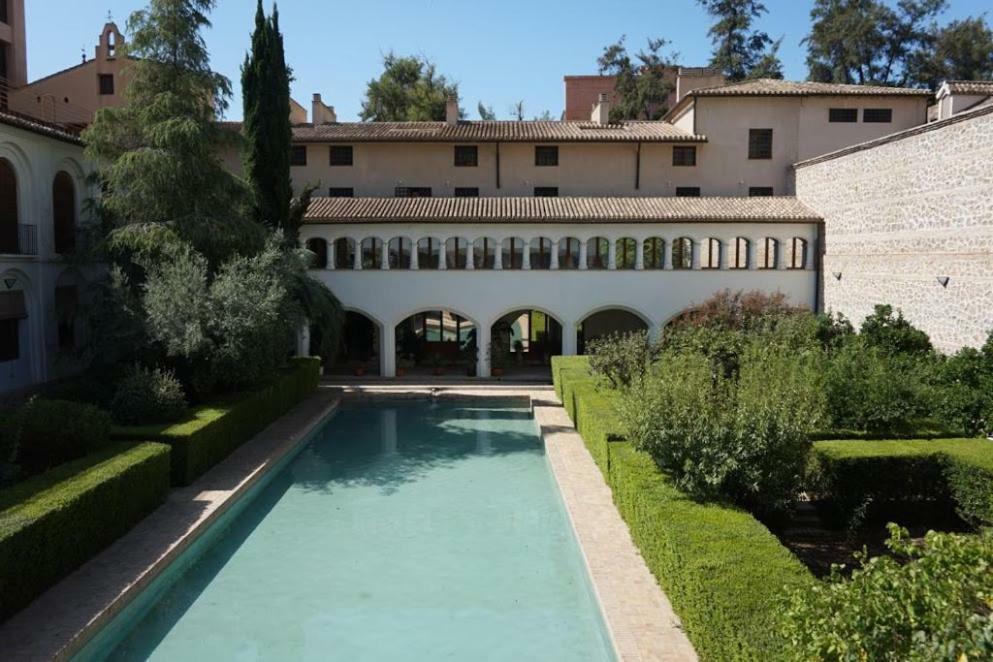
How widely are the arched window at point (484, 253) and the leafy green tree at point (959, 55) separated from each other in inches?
1255

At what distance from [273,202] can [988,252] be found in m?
18.1

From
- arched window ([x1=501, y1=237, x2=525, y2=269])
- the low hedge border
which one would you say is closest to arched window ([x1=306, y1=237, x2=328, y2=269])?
arched window ([x1=501, y1=237, x2=525, y2=269])

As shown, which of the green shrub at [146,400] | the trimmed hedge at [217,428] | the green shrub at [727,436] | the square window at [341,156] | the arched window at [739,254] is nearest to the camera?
the green shrub at [727,436]

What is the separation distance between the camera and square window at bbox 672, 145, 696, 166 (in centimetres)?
2894

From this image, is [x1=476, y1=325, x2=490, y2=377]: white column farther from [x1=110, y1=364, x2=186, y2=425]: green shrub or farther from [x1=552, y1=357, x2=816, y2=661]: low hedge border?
[x1=552, y1=357, x2=816, y2=661]: low hedge border

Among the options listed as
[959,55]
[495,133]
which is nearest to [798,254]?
[495,133]

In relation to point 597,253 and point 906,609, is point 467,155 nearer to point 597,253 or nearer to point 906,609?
point 597,253

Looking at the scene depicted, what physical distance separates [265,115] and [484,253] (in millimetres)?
7650

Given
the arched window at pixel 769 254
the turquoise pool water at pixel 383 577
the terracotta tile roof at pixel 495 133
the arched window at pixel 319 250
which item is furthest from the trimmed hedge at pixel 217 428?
the arched window at pixel 769 254

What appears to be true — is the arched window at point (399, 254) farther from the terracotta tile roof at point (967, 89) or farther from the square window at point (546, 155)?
the terracotta tile roof at point (967, 89)

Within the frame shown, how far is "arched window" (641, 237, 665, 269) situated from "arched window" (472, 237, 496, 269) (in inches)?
188

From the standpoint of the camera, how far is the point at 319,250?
1000 inches

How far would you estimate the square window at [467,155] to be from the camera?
95.6 ft

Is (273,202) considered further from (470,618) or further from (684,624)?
(684,624)
